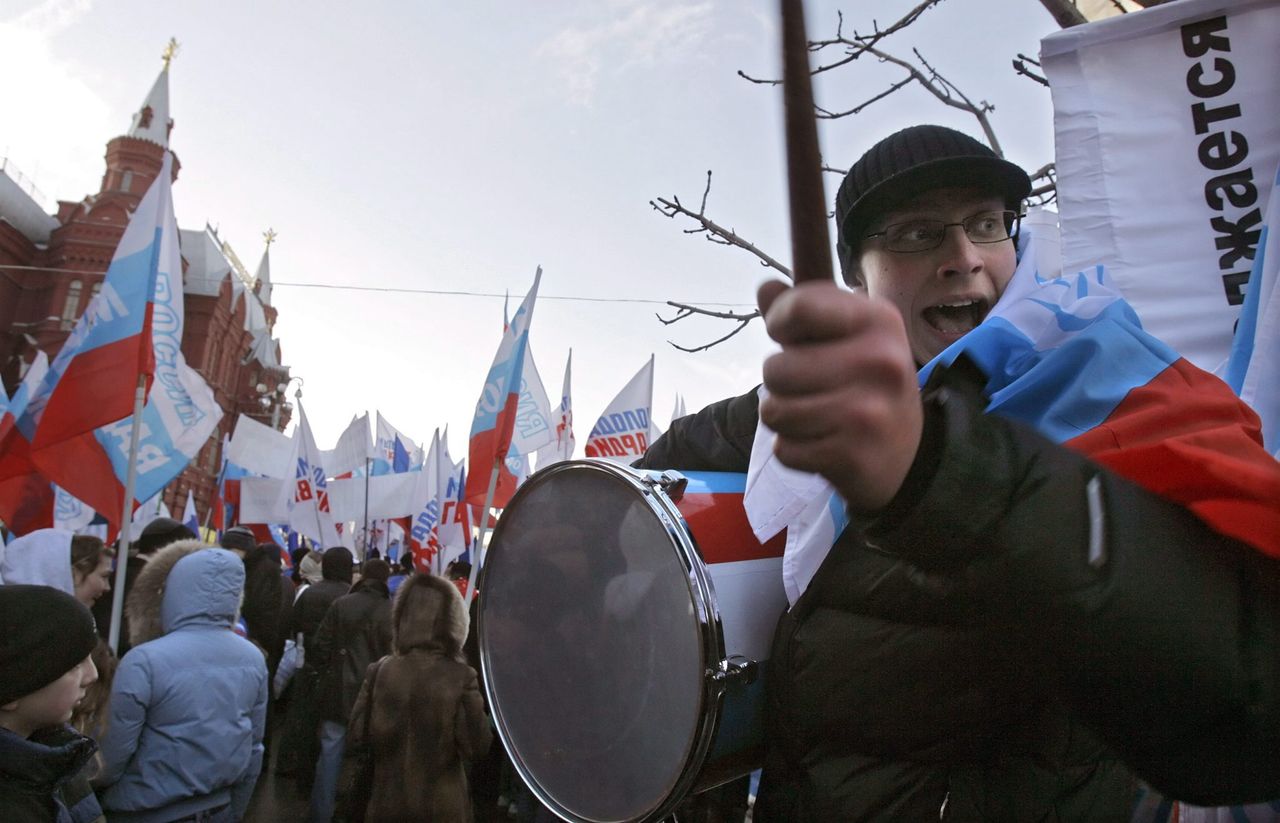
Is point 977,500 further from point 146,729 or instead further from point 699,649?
point 146,729

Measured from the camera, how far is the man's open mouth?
1376 mm

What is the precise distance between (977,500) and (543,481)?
3.37ft

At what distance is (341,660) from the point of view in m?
5.41

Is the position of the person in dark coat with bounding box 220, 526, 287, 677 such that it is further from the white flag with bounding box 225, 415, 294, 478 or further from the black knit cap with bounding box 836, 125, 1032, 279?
the white flag with bounding box 225, 415, 294, 478

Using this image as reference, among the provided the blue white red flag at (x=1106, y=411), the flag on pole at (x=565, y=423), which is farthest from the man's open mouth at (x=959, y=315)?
the flag on pole at (x=565, y=423)

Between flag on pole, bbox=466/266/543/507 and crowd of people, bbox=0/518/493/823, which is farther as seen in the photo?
flag on pole, bbox=466/266/543/507

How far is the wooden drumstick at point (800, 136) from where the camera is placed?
49cm

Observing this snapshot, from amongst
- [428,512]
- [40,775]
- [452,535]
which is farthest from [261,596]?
[428,512]

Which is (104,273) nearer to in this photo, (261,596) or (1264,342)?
(261,596)

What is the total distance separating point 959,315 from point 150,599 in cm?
372

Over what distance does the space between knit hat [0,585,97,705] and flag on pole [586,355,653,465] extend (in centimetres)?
774

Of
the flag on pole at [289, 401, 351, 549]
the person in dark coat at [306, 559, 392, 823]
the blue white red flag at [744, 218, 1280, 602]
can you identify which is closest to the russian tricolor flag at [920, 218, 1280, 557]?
the blue white red flag at [744, 218, 1280, 602]

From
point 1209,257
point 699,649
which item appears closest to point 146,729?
point 699,649

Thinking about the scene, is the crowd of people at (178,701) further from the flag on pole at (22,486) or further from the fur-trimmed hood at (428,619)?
the flag on pole at (22,486)
